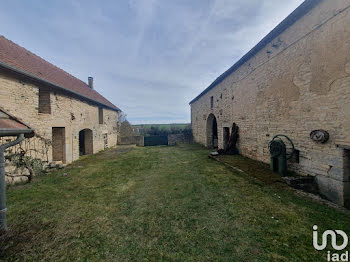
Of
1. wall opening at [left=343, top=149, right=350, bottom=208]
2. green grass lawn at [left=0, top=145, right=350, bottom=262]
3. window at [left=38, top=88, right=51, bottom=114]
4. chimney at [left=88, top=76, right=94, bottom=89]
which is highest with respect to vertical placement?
chimney at [left=88, top=76, right=94, bottom=89]

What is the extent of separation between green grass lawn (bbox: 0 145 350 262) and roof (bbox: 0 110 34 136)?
1792 mm

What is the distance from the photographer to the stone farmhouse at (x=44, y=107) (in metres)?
5.04

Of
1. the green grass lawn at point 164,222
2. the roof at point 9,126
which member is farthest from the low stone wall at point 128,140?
the roof at point 9,126

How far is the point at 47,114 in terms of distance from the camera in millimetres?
6555

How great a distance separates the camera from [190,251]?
2119mm

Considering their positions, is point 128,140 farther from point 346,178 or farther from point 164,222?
point 346,178

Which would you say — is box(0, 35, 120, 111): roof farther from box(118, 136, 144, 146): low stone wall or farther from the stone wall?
box(118, 136, 144, 146): low stone wall

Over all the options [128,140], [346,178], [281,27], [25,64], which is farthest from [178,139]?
[346,178]

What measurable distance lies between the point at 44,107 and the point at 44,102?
0.24m

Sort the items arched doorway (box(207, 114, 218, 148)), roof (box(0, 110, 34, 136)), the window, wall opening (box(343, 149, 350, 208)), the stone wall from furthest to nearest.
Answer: arched doorway (box(207, 114, 218, 148))
the window
the stone wall
wall opening (box(343, 149, 350, 208))
roof (box(0, 110, 34, 136))

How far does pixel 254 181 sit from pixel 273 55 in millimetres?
5082

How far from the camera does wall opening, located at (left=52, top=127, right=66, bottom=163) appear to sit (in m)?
7.65

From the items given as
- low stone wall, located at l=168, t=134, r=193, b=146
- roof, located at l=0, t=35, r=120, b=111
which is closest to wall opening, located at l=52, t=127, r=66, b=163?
roof, located at l=0, t=35, r=120, b=111

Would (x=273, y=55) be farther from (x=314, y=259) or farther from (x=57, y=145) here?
(x=57, y=145)
